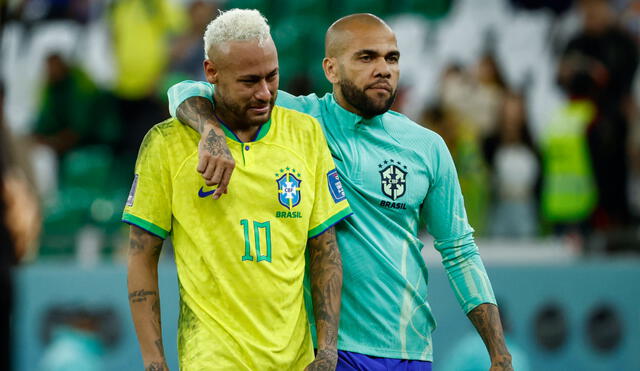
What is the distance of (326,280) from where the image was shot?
3717mm

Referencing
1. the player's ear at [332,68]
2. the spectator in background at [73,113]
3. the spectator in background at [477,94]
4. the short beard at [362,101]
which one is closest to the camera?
the short beard at [362,101]

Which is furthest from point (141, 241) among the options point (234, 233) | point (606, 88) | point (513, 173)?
point (606, 88)

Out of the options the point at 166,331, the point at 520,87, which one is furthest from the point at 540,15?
the point at 166,331

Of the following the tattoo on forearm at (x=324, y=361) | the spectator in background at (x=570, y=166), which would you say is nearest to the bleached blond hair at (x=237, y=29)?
the tattoo on forearm at (x=324, y=361)

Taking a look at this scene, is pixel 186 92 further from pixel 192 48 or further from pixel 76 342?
pixel 192 48

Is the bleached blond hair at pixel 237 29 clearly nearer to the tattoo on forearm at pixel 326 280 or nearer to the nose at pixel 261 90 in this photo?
the nose at pixel 261 90

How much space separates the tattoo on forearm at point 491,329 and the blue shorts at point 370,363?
265 mm

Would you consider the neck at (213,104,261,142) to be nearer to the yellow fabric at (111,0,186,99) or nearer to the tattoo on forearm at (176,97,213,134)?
the tattoo on forearm at (176,97,213,134)

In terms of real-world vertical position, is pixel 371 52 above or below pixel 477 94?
below

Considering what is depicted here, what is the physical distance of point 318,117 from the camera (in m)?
4.30

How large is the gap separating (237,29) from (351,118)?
2.86 ft

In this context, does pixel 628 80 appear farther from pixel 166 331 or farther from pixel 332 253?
pixel 332 253

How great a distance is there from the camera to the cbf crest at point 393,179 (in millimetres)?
4148

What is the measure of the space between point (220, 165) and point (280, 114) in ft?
1.50
